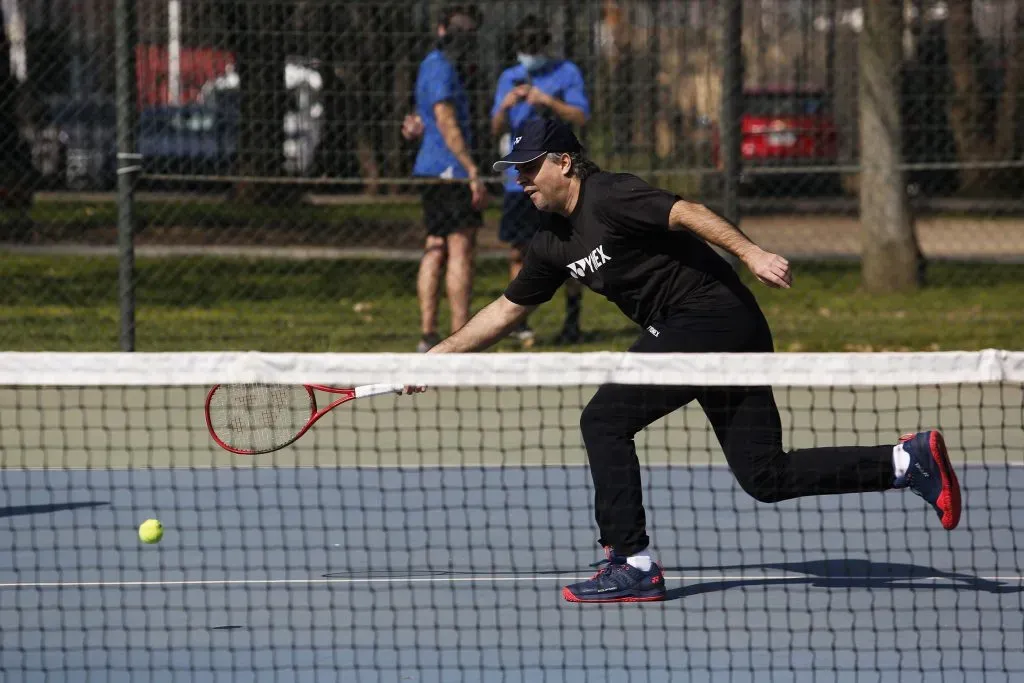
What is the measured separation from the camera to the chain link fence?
9.72 meters

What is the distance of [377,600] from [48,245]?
248 inches

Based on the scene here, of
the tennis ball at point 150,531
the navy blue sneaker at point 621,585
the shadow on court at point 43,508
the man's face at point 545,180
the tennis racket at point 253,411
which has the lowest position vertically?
the navy blue sneaker at point 621,585

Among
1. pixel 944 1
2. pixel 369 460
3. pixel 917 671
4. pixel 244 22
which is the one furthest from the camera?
pixel 944 1

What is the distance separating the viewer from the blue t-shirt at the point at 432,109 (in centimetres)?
921

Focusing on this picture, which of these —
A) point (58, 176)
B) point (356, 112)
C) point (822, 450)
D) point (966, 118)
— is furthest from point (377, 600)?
point (966, 118)

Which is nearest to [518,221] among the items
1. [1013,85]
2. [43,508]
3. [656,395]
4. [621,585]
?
[1013,85]

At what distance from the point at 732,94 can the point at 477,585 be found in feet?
16.0

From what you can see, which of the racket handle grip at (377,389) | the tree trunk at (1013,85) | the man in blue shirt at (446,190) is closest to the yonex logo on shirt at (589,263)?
the racket handle grip at (377,389)

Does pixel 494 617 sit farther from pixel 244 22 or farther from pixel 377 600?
pixel 244 22

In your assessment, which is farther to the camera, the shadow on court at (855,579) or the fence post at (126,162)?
the fence post at (126,162)

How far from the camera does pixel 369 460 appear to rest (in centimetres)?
721

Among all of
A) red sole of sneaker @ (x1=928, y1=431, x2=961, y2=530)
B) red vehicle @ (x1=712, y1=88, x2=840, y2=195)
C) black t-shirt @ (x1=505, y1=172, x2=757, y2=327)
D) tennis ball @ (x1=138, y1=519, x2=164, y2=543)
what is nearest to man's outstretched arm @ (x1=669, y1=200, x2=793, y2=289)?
black t-shirt @ (x1=505, y1=172, x2=757, y2=327)

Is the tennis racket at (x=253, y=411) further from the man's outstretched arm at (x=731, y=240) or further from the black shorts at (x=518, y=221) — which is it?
the black shorts at (x=518, y=221)

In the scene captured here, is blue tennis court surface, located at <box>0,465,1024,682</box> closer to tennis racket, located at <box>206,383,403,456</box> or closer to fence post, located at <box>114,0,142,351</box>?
tennis racket, located at <box>206,383,403,456</box>
